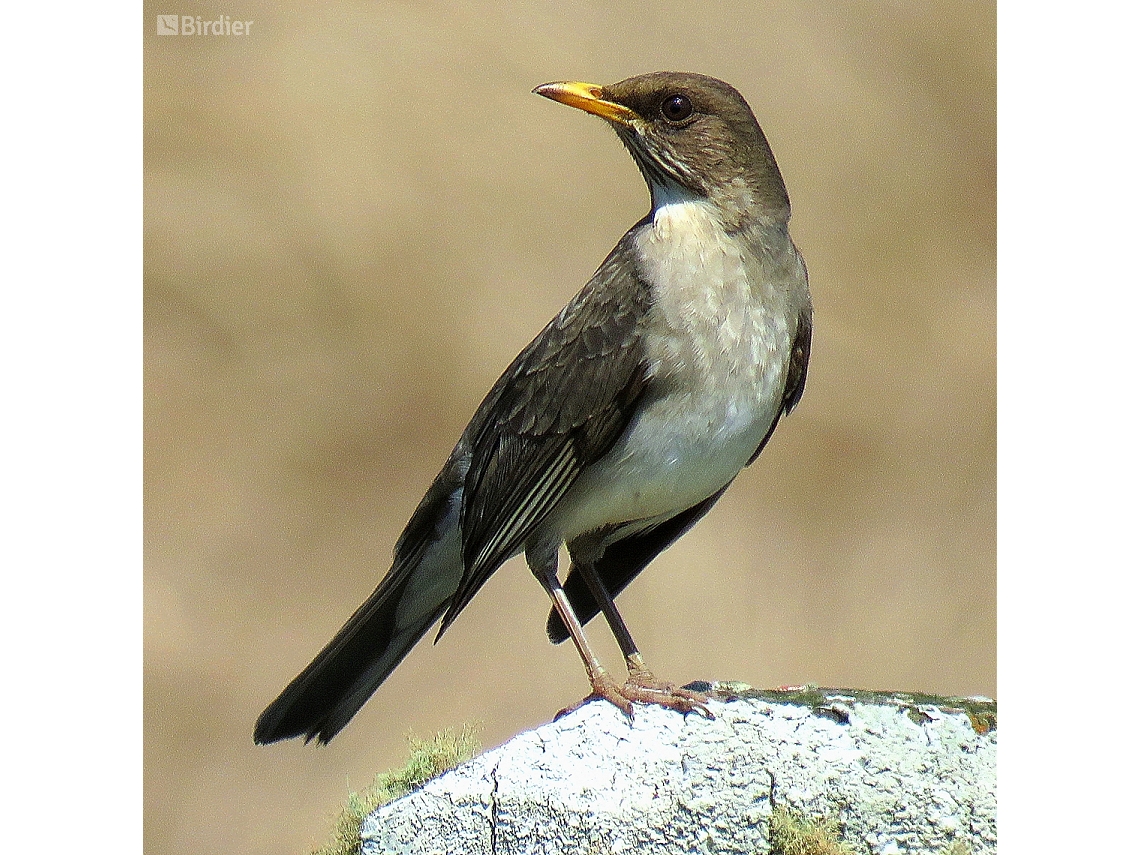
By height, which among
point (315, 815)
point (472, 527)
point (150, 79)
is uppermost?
point (150, 79)

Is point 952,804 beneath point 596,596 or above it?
beneath

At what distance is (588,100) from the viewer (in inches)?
192

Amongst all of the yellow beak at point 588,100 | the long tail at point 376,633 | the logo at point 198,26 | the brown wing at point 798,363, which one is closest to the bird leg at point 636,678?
the long tail at point 376,633

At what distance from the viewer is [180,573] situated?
18.7 feet

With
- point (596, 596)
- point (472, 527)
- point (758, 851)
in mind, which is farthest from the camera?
point (596, 596)

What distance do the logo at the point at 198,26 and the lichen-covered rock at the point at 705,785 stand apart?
3.04 meters

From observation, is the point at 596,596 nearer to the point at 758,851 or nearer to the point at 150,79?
the point at 758,851

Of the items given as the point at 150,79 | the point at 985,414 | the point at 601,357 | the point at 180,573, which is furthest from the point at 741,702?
the point at 150,79

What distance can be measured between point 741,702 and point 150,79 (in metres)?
3.27

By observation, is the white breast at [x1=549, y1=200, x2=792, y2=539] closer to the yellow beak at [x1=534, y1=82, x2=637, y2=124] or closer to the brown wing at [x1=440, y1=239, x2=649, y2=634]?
the brown wing at [x1=440, y1=239, x2=649, y2=634]

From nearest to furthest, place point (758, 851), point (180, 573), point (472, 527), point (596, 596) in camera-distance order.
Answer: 1. point (758, 851)
2. point (472, 527)
3. point (596, 596)
4. point (180, 573)

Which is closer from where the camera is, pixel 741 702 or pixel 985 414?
pixel 741 702

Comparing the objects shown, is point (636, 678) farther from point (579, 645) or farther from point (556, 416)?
point (556, 416)

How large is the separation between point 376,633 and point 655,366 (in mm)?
1494
